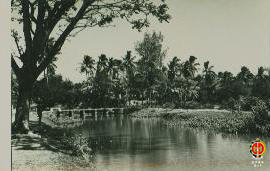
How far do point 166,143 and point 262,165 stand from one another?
8132 millimetres

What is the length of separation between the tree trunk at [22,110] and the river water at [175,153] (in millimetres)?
3465

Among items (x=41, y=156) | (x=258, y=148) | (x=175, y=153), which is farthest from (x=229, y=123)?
(x=41, y=156)

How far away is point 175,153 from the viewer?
1788cm

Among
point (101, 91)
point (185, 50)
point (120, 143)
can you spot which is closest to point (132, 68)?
point (101, 91)

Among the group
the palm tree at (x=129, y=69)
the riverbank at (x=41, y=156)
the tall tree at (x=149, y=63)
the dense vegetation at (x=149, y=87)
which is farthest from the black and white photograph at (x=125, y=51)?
the palm tree at (x=129, y=69)

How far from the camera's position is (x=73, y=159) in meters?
13.9

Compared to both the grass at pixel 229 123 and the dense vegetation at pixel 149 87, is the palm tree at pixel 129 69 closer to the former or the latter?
the dense vegetation at pixel 149 87

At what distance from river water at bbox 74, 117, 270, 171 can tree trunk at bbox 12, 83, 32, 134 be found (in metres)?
3.47

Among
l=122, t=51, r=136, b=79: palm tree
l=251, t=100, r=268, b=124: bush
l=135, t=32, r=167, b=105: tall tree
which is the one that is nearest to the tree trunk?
l=251, t=100, r=268, b=124: bush

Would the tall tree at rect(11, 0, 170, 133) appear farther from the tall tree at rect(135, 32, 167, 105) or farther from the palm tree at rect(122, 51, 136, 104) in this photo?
the palm tree at rect(122, 51, 136, 104)

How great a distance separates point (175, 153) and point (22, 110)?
7.30 meters

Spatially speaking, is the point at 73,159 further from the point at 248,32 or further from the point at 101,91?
the point at 101,91

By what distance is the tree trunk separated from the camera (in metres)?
15.8

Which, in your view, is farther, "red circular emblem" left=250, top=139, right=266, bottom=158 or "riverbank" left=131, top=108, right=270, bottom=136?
"riverbank" left=131, top=108, right=270, bottom=136
